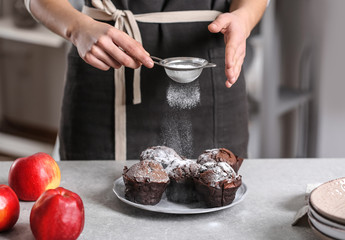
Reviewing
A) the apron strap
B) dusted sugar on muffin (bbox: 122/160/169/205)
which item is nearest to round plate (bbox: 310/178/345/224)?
dusted sugar on muffin (bbox: 122/160/169/205)

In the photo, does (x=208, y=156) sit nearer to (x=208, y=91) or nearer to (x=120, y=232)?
(x=120, y=232)

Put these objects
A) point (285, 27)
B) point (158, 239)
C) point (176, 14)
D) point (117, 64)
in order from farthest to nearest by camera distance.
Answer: point (285, 27)
point (176, 14)
point (117, 64)
point (158, 239)

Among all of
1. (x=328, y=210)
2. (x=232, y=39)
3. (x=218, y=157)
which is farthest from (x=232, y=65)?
(x=328, y=210)

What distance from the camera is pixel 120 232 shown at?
1.08m

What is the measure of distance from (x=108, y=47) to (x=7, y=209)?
455 millimetres

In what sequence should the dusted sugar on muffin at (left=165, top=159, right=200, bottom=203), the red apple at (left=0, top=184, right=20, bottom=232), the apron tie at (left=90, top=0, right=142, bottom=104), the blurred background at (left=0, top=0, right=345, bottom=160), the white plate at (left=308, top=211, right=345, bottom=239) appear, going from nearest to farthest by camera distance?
1. the white plate at (left=308, top=211, right=345, bottom=239)
2. the red apple at (left=0, top=184, right=20, bottom=232)
3. the dusted sugar on muffin at (left=165, top=159, right=200, bottom=203)
4. the apron tie at (left=90, top=0, right=142, bottom=104)
5. the blurred background at (left=0, top=0, right=345, bottom=160)

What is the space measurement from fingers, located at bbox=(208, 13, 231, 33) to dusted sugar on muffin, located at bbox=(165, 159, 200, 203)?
360 millimetres

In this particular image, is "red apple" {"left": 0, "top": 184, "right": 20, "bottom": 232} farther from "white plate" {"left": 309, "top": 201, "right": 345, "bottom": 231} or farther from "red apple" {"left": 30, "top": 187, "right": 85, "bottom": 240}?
"white plate" {"left": 309, "top": 201, "right": 345, "bottom": 231}

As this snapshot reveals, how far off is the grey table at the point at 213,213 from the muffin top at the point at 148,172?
Answer: 69mm

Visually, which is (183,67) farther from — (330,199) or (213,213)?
(330,199)

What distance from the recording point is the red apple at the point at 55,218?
1.00 metres

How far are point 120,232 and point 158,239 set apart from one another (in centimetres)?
8

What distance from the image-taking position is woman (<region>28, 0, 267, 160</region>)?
63.2 inches

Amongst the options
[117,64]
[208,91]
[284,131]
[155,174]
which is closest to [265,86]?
[284,131]
